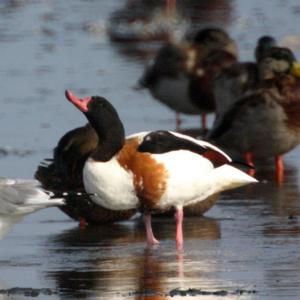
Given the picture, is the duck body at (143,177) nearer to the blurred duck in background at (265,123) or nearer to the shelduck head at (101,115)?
the shelduck head at (101,115)

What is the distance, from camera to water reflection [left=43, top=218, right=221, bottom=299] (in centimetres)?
904

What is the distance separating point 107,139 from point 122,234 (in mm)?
900

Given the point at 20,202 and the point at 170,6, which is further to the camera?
the point at 170,6

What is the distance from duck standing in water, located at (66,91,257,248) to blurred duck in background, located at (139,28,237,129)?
6997 mm

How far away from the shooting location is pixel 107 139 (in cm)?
1088

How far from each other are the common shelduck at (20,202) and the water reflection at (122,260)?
35 cm

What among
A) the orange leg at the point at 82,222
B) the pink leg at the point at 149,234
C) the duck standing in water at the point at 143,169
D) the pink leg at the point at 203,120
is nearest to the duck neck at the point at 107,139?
the duck standing in water at the point at 143,169

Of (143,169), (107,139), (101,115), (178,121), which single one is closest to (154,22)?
(178,121)

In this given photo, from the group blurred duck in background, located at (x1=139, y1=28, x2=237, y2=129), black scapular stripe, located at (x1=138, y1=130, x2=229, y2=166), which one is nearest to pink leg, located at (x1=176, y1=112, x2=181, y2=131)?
blurred duck in background, located at (x1=139, y1=28, x2=237, y2=129)

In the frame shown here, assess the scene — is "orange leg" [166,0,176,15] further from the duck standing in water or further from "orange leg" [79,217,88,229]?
the duck standing in water

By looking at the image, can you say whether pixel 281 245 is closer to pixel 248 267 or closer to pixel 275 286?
pixel 248 267

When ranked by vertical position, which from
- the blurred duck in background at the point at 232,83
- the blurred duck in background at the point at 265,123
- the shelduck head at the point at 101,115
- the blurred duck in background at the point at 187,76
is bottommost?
the blurred duck in background at the point at 187,76

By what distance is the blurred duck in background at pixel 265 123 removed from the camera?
14469 millimetres

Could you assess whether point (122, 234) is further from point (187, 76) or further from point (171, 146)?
point (187, 76)
